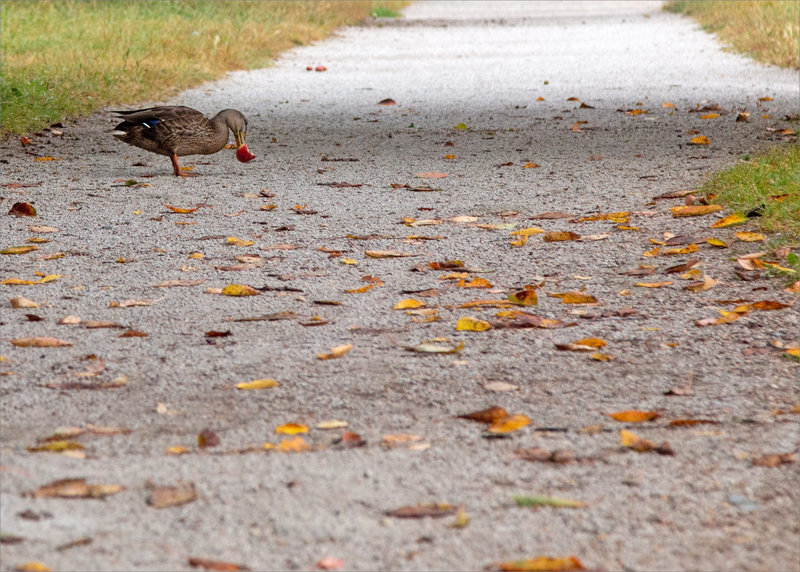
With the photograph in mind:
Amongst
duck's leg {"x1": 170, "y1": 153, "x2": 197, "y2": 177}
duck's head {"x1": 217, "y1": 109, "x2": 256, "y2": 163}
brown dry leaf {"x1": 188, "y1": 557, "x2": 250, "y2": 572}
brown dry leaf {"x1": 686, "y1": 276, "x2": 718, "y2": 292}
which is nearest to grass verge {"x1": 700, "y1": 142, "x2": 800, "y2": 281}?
brown dry leaf {"x1": 686, "y1": 276, "x2": 718, "y2": 292}

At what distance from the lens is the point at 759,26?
15.7 meters

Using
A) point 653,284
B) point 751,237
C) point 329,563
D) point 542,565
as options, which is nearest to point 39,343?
point 329,563

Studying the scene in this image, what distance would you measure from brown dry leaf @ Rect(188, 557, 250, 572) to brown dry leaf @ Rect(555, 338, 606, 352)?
162 centimetres

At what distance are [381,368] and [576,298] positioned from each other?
1057 mm

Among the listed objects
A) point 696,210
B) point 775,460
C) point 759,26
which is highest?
point 759,26

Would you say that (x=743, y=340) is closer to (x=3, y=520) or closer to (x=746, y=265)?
(x=746, y=265)

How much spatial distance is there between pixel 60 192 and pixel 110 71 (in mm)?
4667

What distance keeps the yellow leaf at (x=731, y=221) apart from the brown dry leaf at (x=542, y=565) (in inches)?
127

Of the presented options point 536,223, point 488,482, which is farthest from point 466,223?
point 488,482

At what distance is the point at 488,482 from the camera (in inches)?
97.9

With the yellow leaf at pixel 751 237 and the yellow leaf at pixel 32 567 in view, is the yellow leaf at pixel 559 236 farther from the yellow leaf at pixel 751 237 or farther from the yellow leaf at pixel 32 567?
the yellow leaf at pixel 32 567

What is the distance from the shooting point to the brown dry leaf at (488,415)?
2.87m

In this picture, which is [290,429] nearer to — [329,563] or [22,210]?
[329,563]

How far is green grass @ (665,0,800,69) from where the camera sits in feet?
44.2
